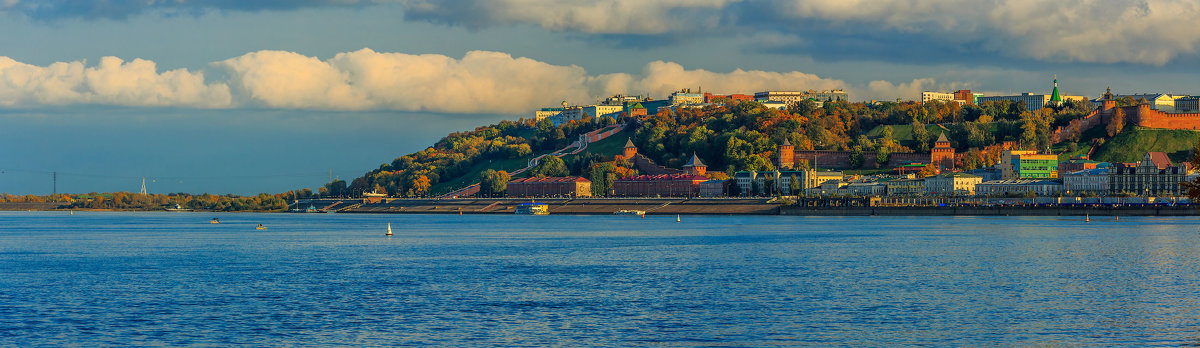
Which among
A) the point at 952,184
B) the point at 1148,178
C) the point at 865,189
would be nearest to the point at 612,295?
the point at 1148,178

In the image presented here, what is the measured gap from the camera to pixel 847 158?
557 feet

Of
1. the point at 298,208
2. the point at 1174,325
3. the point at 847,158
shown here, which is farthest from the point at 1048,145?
the point at 1174,325

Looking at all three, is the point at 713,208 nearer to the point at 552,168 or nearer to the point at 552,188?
the point at 552,188

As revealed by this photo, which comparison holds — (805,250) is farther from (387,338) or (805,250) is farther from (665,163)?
(665,163)

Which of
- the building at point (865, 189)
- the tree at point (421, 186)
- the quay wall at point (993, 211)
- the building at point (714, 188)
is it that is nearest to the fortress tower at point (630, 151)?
the building at point (714, 188)

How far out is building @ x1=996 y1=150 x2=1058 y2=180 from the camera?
478ft

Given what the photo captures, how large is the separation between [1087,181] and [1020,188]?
681cm

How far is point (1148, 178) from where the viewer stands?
414 ft

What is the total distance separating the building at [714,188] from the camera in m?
158

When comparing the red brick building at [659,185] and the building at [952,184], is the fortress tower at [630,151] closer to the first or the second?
the red brick building at [659,185]

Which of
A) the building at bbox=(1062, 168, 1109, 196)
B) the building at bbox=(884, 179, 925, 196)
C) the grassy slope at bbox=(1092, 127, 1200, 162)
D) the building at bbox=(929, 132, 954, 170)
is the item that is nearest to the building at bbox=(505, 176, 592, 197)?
the building at bbox=(884, 179, 925, 196)

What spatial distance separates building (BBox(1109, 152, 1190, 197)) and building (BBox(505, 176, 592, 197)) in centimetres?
6865

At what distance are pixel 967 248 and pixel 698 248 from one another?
12010 mm

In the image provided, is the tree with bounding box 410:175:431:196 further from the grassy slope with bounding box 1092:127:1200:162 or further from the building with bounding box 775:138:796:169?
the grassy slope with bounding box 1092:127:1200:162
